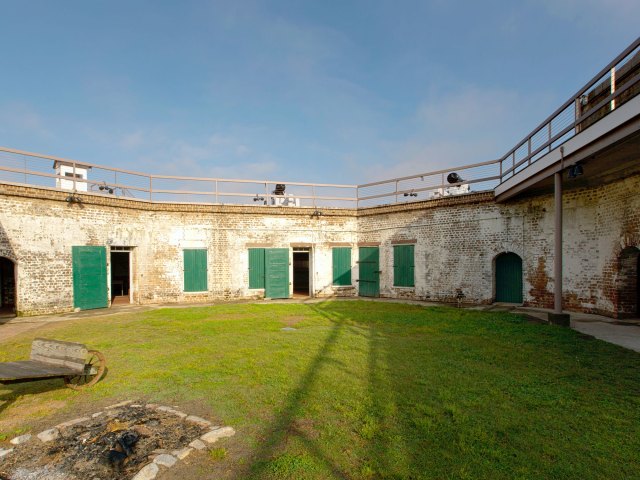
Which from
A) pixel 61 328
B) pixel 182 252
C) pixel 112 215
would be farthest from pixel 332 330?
pixel 112 215

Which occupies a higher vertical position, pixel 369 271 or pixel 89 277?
pixel 89 277

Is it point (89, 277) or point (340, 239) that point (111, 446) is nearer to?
point (89, 277)

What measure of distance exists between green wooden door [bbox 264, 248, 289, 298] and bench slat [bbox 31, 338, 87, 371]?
1077 cm

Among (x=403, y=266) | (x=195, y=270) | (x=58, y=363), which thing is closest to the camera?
(x=58, y=363)

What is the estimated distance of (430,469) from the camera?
310cm

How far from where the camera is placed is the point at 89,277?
42.0 feet

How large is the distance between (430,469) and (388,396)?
1.56 m

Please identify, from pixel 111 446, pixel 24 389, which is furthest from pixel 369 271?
pixel 111 446

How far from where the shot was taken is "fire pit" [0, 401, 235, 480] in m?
3.16

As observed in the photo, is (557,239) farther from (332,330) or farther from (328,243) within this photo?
(328,243)

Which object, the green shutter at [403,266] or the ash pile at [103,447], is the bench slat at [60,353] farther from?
the green shutter at [403,266]

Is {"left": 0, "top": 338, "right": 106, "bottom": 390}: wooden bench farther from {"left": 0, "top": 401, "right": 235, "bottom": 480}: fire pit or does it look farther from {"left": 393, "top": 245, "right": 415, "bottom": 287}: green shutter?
{"left": 393, "top": 245, "right": 415, "bottom": 287}: green shutter

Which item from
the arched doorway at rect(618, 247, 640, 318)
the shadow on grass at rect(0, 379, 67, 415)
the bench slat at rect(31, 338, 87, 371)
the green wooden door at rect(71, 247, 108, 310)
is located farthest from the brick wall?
the bench slat at rect(31, 338, 87, 371)

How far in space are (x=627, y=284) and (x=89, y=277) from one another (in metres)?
17.4
